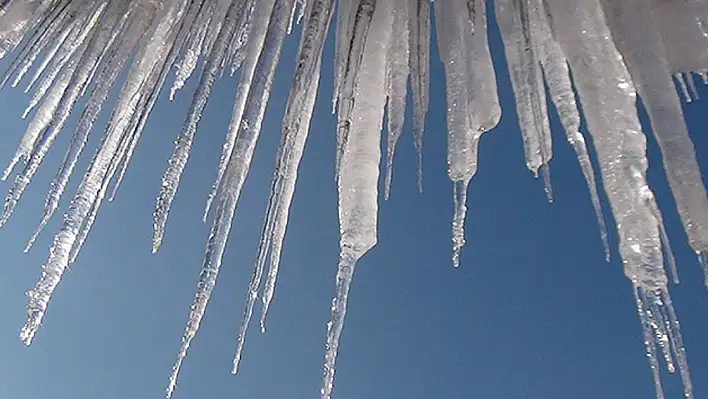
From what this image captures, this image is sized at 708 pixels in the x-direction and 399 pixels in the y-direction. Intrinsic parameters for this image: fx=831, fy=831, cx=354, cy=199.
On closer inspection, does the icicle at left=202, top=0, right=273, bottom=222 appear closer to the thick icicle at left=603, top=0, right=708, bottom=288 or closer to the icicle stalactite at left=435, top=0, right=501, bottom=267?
the icicle stalactite at left=435, top=0, right=501, bottom=267

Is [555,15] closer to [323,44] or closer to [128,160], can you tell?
[323,44]

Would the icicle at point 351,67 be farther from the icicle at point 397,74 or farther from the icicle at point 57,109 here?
the icicle at point 57,109

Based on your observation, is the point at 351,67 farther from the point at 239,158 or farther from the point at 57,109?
the point at 57,109

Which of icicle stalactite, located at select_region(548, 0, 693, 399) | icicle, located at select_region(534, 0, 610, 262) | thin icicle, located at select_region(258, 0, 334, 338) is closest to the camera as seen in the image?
icicle stalactite, located at select_region(548, 0, 693, 399)

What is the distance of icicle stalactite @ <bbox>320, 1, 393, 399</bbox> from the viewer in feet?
4.25

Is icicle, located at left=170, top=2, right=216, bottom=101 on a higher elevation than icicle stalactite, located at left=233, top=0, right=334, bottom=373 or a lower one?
higher

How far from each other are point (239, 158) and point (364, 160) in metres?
0.24

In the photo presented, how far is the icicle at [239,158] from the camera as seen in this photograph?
4.63ft

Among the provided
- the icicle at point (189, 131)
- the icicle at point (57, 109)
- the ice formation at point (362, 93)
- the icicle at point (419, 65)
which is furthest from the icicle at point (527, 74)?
the icicle at point (57, 109)

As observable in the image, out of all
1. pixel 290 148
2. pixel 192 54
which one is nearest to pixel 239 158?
pixel 290 148

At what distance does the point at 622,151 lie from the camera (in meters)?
1.14

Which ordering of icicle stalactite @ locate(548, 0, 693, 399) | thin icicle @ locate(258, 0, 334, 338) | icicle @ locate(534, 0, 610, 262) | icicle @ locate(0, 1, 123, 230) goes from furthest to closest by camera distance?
icicle @ locate(0, 1, 123, 230), thin icicle @ locate(258, 0, 334, 338), icicle @ locate(534, 0, 610, 262), icicle stalactite @ locate(548, 0, 693, 399)

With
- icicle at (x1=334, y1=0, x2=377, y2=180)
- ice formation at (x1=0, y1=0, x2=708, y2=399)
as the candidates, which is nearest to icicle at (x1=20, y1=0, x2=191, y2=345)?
ice formation at (x1=0, y1=0, x2=708, y2=399)

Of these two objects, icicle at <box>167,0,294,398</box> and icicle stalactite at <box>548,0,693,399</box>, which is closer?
icicle stalactite at <box>548,0,693,399</box>
